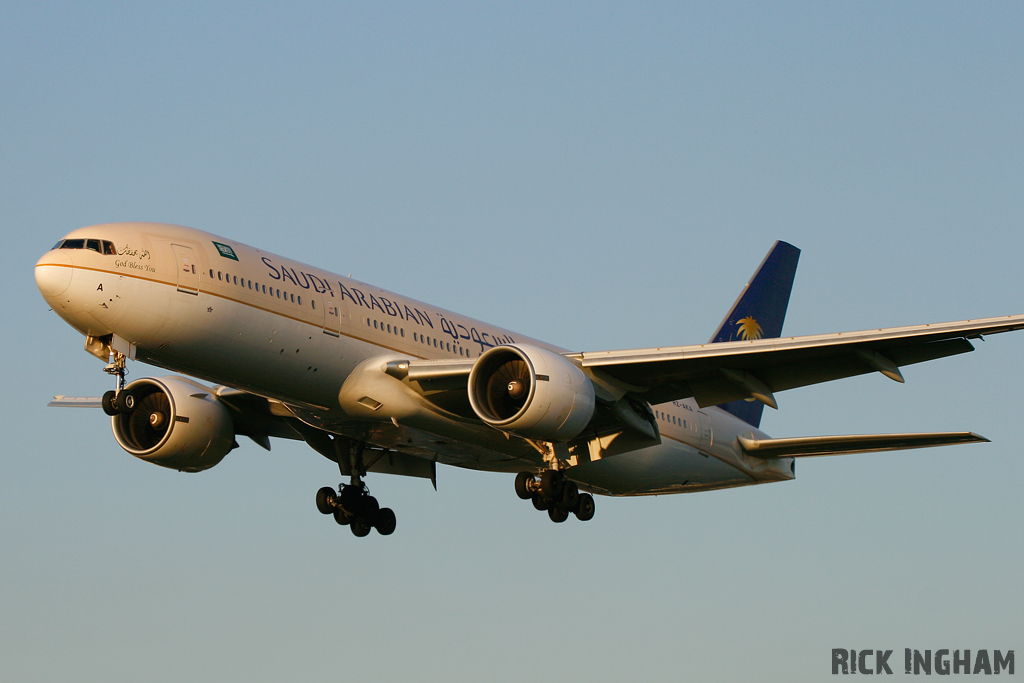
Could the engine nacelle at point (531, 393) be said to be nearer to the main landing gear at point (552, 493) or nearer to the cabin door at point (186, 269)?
the main landing gear at point (552, 493)

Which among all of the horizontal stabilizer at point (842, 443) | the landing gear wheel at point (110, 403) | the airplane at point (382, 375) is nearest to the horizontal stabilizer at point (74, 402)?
the airplane at point (382, 375)

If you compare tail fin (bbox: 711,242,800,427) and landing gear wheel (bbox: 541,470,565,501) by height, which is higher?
tail fin (bbox: 711,242,800,427)

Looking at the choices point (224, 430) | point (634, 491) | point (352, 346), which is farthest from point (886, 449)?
point (224, 430)

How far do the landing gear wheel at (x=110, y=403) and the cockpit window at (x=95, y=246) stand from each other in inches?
114

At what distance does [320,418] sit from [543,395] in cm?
562

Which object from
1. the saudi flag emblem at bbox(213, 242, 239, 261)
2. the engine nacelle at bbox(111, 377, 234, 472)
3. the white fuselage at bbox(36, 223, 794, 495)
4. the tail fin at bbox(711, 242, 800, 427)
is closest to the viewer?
the white fuselage at bbox(36, 223, 794, 495)

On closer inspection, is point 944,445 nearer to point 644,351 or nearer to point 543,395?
point 644,351

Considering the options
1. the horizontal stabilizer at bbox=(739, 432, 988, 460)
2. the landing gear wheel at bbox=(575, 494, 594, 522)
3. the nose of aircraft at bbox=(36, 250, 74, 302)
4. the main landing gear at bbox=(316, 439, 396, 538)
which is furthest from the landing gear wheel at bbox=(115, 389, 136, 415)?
the horizontal stabilizer at bbox=(739, 432, 988, 460)

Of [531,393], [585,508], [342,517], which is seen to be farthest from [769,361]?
[342,517]

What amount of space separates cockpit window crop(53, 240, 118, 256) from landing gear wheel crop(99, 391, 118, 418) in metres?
2.90

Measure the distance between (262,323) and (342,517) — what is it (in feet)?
30.0

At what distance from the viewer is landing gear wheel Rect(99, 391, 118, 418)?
81.0 feet

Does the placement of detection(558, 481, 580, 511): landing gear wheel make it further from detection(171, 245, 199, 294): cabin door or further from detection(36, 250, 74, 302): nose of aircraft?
detection(36, 250, 74, 302): nose of aircraft

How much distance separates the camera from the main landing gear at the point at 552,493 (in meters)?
29.1
